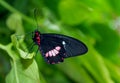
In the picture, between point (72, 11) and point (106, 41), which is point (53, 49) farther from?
point (106, 41)

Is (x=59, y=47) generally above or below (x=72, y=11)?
below

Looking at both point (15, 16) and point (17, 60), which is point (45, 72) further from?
point (17, 60)

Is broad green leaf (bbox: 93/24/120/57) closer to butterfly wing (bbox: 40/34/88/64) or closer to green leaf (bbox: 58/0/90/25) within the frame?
green leaf (bbox: 58/0/90/25)

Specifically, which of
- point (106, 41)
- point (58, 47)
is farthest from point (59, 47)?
point (106, 41)

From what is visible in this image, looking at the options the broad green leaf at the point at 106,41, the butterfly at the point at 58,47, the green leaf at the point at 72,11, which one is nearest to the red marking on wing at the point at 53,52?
the butterfly at the point at 58,47

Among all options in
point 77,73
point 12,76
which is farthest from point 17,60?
point 77,73

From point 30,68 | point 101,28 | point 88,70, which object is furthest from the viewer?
point 101,28

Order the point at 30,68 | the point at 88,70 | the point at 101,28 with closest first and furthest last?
the point at 30,68 < the point at 88,70 < the point at 101,28
